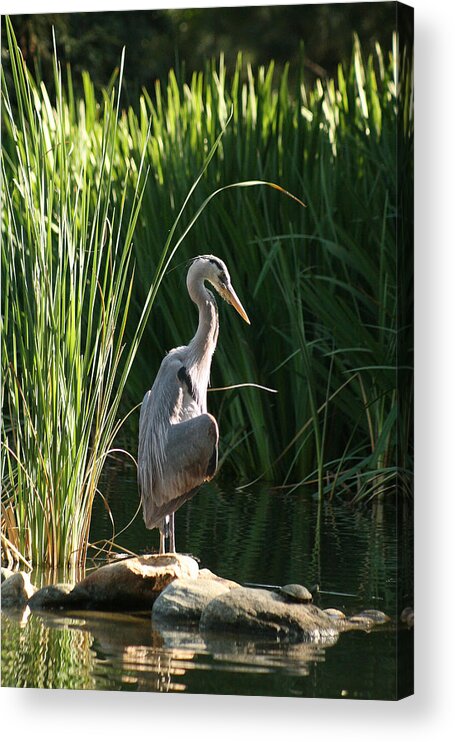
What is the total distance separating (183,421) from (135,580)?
401mm

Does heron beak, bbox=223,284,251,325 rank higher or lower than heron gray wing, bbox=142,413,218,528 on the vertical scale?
higher

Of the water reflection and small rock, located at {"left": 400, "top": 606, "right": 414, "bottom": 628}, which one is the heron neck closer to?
the water reflection

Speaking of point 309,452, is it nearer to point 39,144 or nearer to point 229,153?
point 229,153

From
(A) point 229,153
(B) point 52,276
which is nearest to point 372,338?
(A) point 229,153

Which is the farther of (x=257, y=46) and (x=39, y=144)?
(x=39, y=144)

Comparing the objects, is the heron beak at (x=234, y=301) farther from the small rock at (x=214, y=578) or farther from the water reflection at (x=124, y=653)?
the water reflection at (x=124, y=653)

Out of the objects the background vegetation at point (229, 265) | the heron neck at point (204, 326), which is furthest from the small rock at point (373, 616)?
the heron neck at point (204, 326)

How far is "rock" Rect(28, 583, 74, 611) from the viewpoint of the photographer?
3.32 meters

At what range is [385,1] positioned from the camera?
120 inches

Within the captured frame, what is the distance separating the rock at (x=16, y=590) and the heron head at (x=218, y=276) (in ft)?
2.77

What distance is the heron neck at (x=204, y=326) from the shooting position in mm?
3289

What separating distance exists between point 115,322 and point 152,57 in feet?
2.14

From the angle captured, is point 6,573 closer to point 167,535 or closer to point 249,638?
point 167,535

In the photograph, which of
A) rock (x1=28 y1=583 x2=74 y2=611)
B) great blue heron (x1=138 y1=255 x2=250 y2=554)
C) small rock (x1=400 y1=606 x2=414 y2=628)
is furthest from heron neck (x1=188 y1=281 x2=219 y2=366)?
small rock (x1=400 y1=606 x2=414 y2=628)
